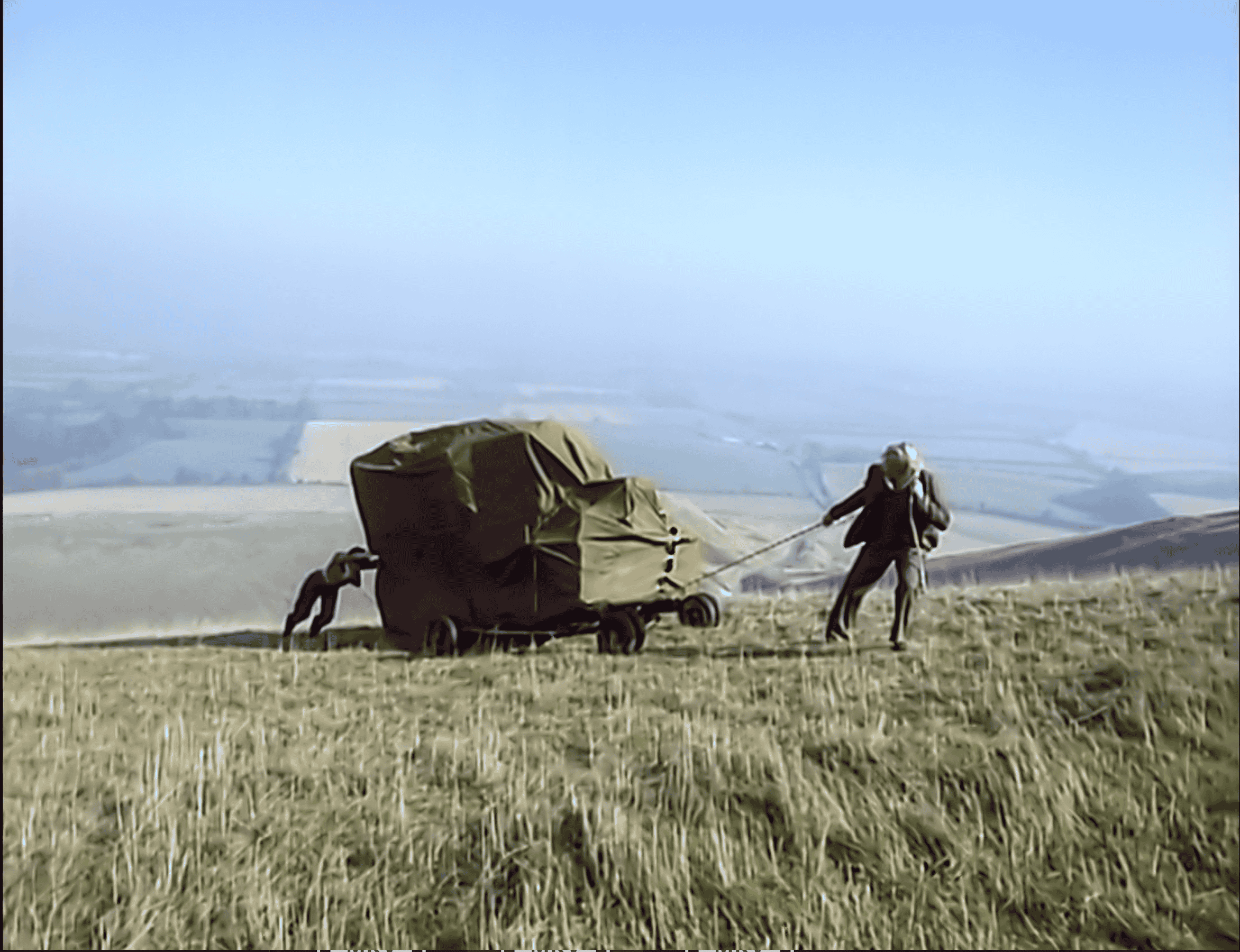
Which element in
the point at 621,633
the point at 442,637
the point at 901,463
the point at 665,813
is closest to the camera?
the point at 665,813

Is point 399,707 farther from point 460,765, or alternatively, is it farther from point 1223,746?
point 1223,746

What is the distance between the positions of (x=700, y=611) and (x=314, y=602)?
3.39 metres

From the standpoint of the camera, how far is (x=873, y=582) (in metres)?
6.77

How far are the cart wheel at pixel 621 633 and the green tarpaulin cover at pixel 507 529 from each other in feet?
1.21

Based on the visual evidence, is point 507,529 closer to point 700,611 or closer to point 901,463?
point 700,611

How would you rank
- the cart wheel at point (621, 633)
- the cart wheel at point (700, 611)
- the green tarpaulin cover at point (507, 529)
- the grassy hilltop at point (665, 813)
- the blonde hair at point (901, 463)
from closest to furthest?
the grassy hilltop at point (665, 813) → the blonde hair at point (901, 463) → the cart wheel at point (621, 633) → the green tarpaulin cover at point (507, 529) → the cart wheel at point (700, 611)

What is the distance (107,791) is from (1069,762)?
3.27m

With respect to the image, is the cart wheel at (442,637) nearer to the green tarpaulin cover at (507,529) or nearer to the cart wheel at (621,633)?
the green tarpaulin cover at (507,529)

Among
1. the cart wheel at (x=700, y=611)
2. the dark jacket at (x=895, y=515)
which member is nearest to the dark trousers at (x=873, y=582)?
the dark jacket at (x=895, y=515)

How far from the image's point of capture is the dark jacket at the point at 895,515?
21.8 ft

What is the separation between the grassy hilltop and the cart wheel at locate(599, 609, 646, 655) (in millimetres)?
2846

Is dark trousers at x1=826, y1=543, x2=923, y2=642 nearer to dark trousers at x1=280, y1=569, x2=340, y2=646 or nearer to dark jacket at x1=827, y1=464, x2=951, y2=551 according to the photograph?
dark jacket at x1=827, y1=464, x2=951, y2=551

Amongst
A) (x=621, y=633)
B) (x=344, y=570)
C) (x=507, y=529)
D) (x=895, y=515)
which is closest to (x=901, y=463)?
(x=895, y=515)

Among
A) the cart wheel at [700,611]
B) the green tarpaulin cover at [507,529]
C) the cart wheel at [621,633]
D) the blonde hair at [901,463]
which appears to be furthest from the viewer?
the cart wheel at [700,611]
